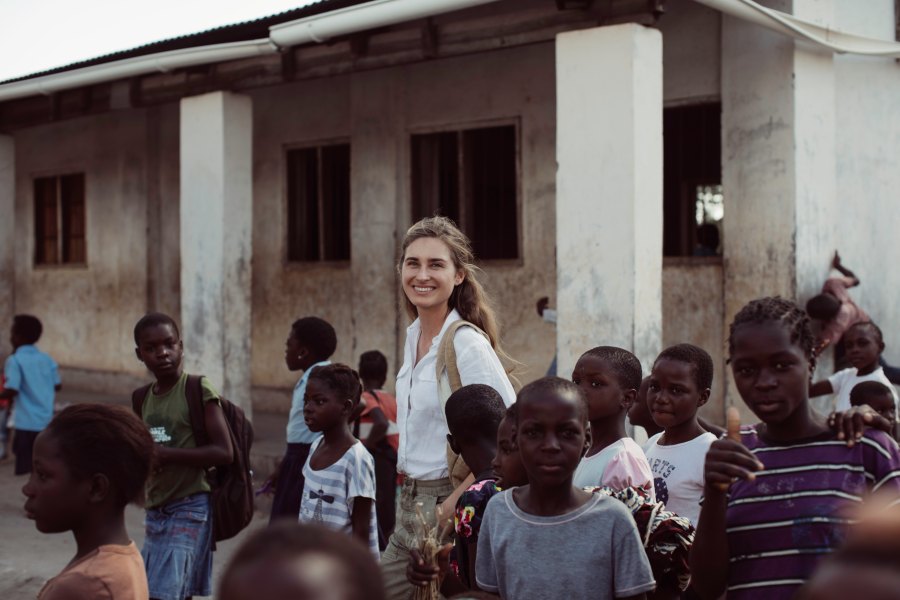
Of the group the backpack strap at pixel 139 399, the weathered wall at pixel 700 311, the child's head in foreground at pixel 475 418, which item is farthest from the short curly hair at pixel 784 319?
the weathered wall at pixel 700 311

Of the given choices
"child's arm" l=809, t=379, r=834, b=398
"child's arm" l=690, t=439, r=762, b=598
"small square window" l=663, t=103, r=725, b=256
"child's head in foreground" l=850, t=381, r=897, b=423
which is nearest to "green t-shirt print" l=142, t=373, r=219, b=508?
"child's arm" l=690, t=439, r=762, b=598

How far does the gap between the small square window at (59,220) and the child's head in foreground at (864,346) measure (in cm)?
1044

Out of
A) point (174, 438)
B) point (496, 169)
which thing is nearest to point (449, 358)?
point (174, 438)

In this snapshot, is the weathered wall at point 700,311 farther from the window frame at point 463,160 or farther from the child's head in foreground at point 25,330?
the child's head in foreground at point 25,330

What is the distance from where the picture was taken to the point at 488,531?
99.4 inches

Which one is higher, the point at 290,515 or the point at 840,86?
the point at 840,86

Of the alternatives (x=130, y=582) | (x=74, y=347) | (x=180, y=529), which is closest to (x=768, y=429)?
(x=130, y=582)

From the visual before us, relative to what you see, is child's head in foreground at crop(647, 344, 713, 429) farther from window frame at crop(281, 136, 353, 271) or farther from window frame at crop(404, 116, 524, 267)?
window frame at crop(281, 136, 353, 271)

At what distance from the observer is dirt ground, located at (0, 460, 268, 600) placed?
5859mm

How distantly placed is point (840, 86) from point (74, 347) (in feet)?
33.1

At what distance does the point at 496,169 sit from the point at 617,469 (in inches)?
265

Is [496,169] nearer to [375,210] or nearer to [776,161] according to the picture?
[375,210]

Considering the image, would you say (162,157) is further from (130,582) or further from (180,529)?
(130,582)

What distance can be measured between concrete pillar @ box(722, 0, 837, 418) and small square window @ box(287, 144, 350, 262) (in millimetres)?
4339
